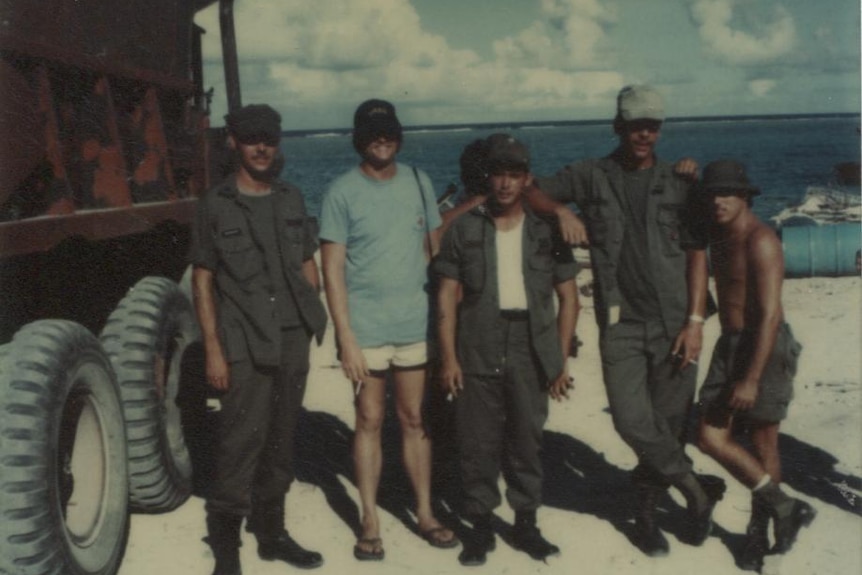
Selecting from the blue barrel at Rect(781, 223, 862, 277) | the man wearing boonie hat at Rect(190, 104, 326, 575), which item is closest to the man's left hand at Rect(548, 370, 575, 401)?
the man wearing boonie hat at Rect(190, 104, 326, 575)

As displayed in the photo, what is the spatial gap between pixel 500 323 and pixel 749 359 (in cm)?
106

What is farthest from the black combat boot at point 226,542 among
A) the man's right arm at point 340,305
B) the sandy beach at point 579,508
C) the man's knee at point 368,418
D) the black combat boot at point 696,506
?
the black combat boot at point 696,506

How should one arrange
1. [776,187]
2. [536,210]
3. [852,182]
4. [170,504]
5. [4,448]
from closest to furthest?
[4,448], [536,210], [170,504], [852,182], [776,187]

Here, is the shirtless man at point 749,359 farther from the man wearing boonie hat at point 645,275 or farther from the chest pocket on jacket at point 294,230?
the chest pocket on jacket at point 294,230

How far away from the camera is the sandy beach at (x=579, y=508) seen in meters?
4.01

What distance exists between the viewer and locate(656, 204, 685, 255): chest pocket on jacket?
12.7 feet

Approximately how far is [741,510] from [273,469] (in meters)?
2.40

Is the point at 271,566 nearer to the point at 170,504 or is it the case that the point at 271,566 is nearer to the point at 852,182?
the point at 170,504

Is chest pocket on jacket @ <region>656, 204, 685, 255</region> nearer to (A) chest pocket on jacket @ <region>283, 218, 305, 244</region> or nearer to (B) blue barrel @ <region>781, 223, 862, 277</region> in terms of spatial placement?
(A) chest pocket on jacket @ <region>283, 218, 305, 244</region>

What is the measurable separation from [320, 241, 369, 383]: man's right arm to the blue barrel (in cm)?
1030

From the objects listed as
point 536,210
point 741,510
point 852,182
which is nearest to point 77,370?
point 536,210

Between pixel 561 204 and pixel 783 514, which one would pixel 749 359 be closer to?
pixel 783 514

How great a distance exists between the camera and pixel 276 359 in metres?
3.72

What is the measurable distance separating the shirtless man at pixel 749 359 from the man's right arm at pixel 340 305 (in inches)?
60.6
